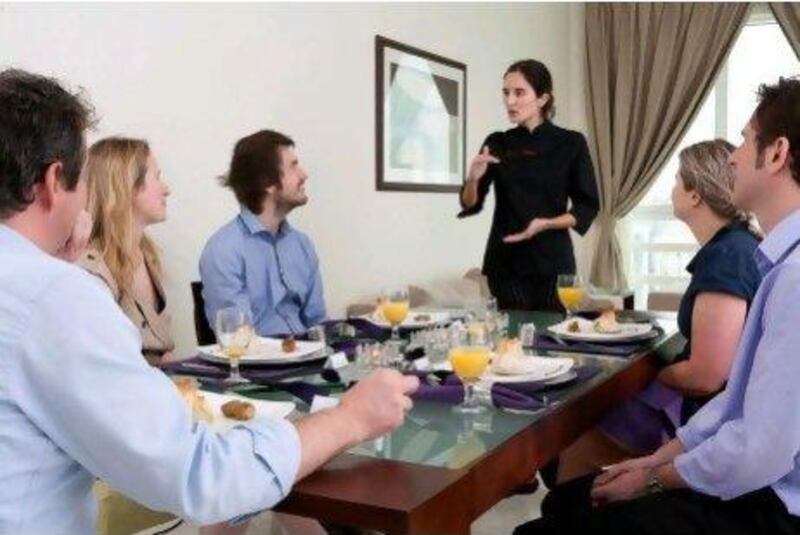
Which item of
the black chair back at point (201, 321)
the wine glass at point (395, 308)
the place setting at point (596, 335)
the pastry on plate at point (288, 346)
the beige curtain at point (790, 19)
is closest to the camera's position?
the pastry on plate at point (288, 346)

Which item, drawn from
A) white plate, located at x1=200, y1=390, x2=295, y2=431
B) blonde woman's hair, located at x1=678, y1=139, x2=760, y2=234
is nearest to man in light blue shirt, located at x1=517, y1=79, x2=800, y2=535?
blonde woman's hair, located at x1=678, y1=139, x2=760, y2=234

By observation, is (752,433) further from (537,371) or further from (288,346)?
(288,346)

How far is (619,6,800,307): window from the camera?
5227mm

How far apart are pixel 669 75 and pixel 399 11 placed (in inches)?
89.0

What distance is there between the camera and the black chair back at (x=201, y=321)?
2.43m

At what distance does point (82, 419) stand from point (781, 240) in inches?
40.6

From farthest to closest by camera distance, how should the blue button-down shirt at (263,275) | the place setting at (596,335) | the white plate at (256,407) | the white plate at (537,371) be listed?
the blue button-down shirt at (263,275) → the place setting at (596,335) → the white plate at (537,371) → the white plate at (256,407)

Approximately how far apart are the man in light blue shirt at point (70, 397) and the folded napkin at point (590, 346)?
3.32 feet

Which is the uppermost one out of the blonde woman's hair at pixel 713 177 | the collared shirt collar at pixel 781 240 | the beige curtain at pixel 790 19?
the beige curtain at pixel 790 19

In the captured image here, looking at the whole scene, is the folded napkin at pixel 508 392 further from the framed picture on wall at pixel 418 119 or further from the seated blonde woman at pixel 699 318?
the framed picture on wall at pixel 418 119

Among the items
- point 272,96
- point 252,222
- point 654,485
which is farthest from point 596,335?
point 272,96

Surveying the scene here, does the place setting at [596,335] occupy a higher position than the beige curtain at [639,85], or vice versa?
the beige curtain at [639,85]

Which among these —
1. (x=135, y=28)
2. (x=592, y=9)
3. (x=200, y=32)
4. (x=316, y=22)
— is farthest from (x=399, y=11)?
(x=592, y=9)

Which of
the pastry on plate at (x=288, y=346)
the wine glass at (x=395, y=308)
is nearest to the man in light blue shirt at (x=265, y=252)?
the wine glass at (x=395, y=308)
